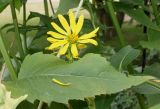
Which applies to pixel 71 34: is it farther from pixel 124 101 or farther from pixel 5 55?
pixel 124 101

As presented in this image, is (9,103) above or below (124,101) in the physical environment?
above

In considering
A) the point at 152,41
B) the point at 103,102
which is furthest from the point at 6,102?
the point at 152,41

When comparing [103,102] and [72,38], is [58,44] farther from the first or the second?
[103,102]

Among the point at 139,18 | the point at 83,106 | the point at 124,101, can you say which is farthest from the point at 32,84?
the point at 124,101

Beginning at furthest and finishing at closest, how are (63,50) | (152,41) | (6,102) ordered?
(152,41) → (63,50) → (6,102)

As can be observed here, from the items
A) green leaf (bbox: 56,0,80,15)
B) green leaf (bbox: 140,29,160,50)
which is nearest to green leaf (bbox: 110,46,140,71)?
green leaf (bbox: 140,29,160,50)

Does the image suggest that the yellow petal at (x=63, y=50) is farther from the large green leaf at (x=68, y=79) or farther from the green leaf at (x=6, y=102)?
the green leaf at (x=6, y=102)
